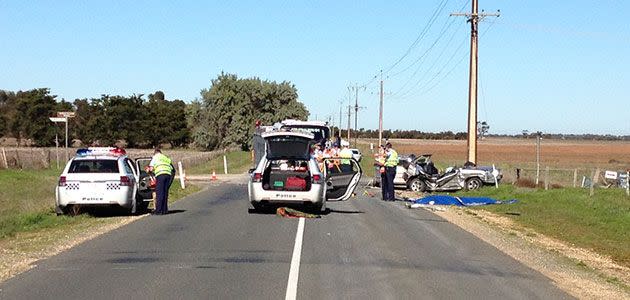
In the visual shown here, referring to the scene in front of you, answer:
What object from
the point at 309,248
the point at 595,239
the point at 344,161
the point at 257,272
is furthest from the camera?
the point at 344,161

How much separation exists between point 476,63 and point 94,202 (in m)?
22.8

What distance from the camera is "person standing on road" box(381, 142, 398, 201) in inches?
1128

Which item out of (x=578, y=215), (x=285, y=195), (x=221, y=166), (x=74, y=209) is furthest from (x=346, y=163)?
(x=221, y=166)

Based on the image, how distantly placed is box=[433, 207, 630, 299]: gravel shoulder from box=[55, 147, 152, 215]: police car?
26.2 feet

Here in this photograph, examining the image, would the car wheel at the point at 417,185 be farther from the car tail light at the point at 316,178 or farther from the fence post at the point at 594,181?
the car tail light at the point at 316,178

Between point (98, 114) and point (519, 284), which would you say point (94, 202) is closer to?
point (519, 284)

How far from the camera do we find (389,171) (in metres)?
28.8

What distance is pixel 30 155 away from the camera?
58031 mm

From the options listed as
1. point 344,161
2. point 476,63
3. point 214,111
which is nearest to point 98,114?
point 214,111

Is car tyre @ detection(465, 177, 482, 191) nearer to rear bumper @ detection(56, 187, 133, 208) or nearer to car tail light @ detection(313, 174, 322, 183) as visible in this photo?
car tail light @ detection(313, 174, 322, 183)

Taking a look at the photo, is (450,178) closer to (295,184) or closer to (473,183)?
(473,183)

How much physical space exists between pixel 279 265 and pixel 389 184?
55.2ft

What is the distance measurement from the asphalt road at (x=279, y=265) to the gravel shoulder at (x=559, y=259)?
371 millimetres

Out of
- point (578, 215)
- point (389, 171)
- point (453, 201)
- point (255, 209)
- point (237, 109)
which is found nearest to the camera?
point (255, 209)
